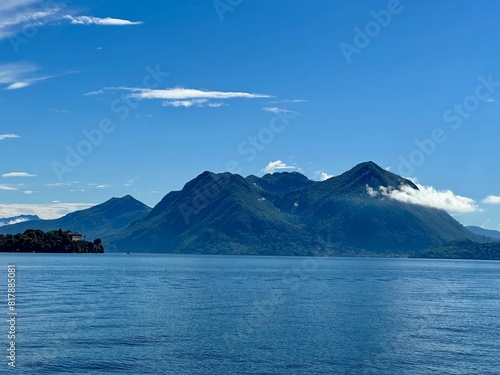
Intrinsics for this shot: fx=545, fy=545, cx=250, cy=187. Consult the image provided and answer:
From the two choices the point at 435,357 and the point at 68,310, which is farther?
the point at 68,310

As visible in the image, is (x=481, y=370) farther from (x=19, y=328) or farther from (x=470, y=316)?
(x=19, y=328)

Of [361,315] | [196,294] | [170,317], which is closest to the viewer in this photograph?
[170,317]

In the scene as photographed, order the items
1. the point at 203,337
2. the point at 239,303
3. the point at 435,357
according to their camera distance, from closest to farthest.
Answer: the point at 435,357
the point at 203,337
the point at 239,303

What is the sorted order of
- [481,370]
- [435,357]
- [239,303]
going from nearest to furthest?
[481,370] < [435,357] < [239,303]

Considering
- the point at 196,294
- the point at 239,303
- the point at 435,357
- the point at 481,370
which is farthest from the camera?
the point at 196,294

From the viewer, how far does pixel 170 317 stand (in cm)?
10588

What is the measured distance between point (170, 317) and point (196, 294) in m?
49.0

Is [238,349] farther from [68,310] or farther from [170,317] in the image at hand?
[68,310]

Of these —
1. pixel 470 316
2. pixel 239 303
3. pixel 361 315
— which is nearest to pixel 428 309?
pixel 470 316

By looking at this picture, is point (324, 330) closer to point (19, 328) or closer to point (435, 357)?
point (435, 357)

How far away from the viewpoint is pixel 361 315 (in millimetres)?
115750

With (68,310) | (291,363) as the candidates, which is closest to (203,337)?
(291,363)

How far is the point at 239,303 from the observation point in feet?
431

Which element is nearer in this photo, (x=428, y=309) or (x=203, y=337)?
(x=203, y=337)
